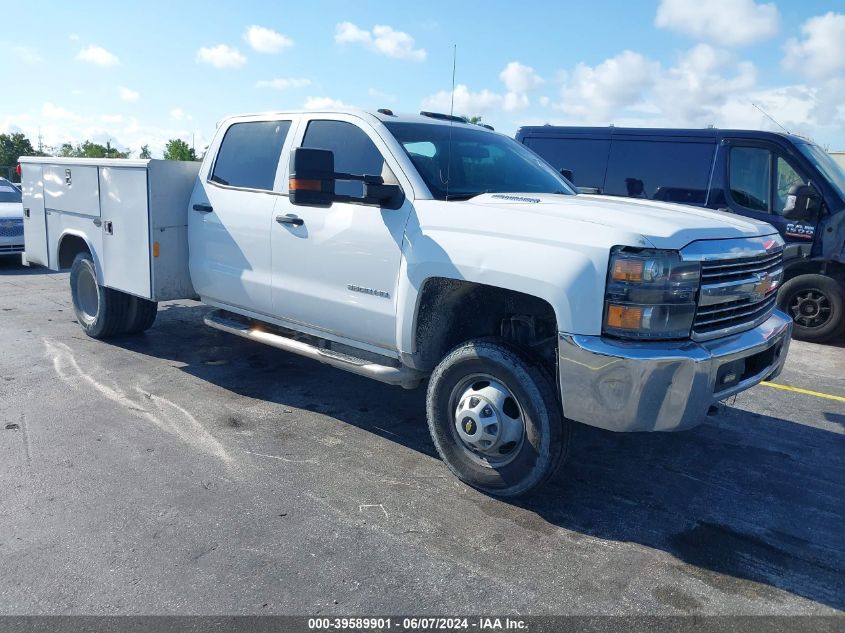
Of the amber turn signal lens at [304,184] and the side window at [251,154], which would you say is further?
the side window at [251,154]

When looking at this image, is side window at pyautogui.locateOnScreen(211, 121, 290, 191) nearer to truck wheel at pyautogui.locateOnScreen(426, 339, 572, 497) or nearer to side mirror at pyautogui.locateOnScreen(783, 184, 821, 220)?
truck wheel at pyautogui.locateOnScreen(426, 339, 572, 497)

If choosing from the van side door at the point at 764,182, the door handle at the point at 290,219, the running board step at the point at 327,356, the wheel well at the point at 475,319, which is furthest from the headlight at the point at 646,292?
the van side door at the point at 764,182

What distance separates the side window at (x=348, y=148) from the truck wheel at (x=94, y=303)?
2903 mm

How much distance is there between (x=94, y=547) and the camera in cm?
323

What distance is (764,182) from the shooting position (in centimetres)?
786

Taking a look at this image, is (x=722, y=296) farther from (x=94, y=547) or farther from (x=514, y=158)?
(x=94, y=547)

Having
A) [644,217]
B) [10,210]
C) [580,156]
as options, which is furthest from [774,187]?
[10,210]

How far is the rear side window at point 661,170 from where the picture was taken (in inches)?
321

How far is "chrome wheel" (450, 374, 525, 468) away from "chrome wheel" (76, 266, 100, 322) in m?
4.50

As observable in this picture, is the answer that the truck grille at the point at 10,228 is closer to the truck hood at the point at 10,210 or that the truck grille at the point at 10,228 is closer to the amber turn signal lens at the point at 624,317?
the truck hood at the point at 10,210

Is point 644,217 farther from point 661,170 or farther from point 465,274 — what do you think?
point 661,170

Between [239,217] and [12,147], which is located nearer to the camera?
[239,217]

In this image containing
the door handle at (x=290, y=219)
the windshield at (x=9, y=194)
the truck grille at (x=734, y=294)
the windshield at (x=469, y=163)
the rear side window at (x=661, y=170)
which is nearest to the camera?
the truck grille at (x=734, y=294)

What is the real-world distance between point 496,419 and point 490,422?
0.04 m
